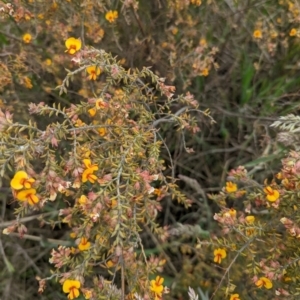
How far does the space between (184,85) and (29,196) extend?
3.44 feet

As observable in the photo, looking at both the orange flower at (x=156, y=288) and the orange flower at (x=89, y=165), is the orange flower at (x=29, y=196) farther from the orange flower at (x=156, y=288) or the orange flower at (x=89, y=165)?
the orange flower at (x=156, y=288)

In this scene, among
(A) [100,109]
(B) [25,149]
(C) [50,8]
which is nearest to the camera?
(B) [25,149]

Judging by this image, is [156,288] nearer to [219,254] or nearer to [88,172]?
[219,254]

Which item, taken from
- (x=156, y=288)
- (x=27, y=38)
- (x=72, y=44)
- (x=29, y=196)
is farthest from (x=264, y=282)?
(x=27, y=38)

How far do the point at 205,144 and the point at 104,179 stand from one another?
1.23 m

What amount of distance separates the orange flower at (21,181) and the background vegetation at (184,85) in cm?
74

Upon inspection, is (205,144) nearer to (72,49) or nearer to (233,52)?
(233,52)

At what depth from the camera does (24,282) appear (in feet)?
6.51

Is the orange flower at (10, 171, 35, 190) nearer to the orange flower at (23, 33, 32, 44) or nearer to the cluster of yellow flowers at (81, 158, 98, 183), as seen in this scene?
the cluster of yellow flowers at (81, 158, 98, 183)

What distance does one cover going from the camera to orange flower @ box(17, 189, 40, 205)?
39.8 inches

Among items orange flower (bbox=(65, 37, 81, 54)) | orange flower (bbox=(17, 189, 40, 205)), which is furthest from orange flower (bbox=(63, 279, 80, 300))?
orange flower (bbox=(65, 37, 81, 54))

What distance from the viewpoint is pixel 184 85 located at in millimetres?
1902

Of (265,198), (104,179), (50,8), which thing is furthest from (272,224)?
(50,8)

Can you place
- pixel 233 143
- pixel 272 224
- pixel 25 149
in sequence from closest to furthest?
1. pixel 25 149
2. pixel 272 224
3. pixel 233 143
